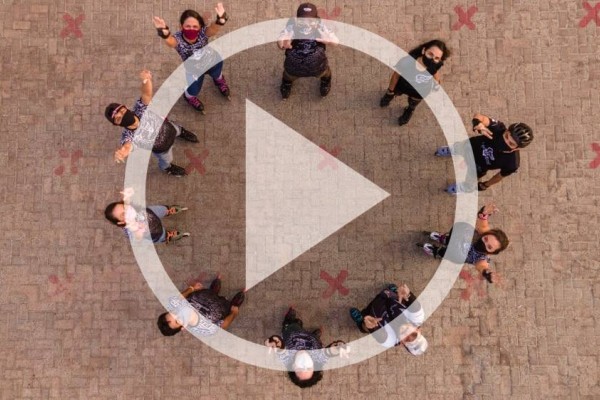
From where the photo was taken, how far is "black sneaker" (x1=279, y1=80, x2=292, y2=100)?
7.66m

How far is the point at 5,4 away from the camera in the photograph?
8344 millimetres

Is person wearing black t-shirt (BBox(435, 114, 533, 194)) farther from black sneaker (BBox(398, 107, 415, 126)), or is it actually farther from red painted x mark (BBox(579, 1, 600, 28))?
red painted x mark (BBox(579, 1, 600, 28))

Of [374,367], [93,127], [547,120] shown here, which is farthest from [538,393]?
[93,127]

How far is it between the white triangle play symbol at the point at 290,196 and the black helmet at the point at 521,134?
2369 mm

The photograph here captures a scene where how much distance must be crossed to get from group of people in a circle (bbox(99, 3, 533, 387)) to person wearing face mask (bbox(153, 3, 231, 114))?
0.01 m

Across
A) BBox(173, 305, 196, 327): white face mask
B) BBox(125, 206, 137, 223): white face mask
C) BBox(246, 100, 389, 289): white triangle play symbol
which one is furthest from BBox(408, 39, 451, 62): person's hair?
BBox(173, 305, 196, 327): white face mask

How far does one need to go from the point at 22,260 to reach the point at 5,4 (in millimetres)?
4429

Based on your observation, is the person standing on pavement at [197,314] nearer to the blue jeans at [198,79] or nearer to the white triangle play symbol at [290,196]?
the white triangle play symbol at [290,196]

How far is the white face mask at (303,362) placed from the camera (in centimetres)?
598

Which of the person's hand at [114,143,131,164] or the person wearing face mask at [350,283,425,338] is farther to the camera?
the person wearing face mask at [350,283,425,338]

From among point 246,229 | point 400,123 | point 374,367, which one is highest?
point 400,123

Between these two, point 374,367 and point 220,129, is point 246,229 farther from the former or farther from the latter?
point 374,367

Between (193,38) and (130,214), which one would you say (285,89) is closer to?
(193,38)

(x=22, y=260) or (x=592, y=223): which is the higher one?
(x=592, y=223)
